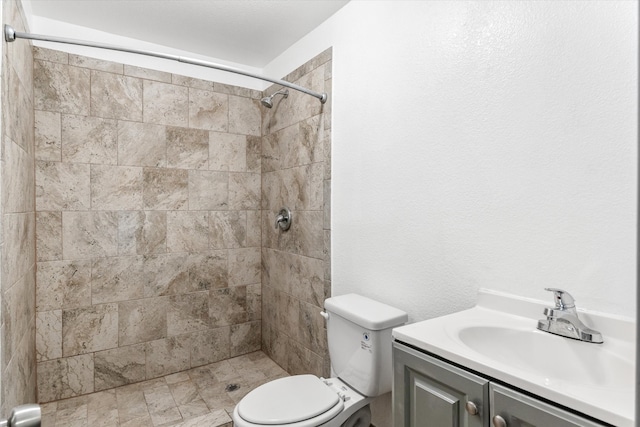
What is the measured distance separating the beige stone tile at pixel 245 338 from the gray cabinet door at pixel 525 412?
245cm

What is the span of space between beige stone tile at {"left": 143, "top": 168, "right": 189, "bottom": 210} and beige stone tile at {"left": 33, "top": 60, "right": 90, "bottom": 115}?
59 cm

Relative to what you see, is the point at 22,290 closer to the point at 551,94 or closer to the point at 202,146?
the point at 202,146

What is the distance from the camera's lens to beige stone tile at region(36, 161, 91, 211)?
228 cm

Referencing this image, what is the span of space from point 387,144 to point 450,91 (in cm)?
41

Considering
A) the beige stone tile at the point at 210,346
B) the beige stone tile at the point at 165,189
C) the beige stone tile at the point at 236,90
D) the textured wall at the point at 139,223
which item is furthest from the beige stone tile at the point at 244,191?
the beige stone tile at the point at 210,346

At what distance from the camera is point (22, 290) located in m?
1.83

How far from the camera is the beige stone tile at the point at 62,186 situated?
228cm

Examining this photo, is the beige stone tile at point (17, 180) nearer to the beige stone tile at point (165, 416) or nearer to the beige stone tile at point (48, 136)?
the beige stone tile at point (48, 136)

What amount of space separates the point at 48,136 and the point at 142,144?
548 mm

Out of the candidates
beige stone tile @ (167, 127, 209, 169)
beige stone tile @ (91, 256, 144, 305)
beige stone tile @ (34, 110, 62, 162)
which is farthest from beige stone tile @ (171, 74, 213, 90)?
beige stone tile @ (91, 256, 144, 305)

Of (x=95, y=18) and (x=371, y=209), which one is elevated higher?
(x=95, y=18)

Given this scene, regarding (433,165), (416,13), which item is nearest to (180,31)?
(416,13)

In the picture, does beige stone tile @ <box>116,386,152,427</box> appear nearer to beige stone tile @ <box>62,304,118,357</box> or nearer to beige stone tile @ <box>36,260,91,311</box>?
beige stone tile @ <box>62,304,118,357</box>

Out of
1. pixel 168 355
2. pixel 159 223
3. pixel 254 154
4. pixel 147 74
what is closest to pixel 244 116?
pixel 254 154
